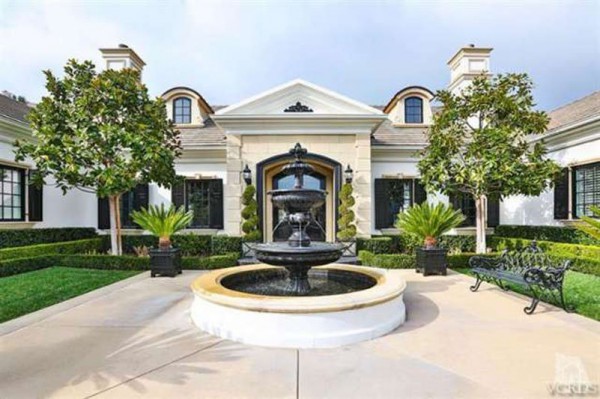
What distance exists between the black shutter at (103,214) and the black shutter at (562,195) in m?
17.0

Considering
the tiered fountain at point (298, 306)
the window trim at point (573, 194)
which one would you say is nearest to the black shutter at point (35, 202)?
the tiered fountain at point (298, 306)

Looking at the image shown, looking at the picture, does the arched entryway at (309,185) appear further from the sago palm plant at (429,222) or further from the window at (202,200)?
the sago palm plant at (429,222)

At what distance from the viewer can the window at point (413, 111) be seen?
621 inches

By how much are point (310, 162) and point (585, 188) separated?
30.9 ft

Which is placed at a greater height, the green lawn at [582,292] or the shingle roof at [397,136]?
the shingle roof at [397,136]

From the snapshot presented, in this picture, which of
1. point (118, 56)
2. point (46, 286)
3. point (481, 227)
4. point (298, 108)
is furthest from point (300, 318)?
point (118, 56)

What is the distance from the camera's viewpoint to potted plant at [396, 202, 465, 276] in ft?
30.6

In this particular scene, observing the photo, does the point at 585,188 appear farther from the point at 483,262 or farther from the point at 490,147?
the point at 483,262

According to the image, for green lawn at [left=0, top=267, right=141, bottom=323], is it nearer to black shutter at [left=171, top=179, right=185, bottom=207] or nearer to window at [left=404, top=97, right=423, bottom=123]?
black shutter at [left=171, top=179, right=185, bottom=207]

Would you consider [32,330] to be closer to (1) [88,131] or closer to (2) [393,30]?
(1) [88,131]

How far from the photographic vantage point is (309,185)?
45.9 ft

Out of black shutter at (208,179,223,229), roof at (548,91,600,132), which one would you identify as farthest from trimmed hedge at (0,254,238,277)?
roof at (548,91,600,132)

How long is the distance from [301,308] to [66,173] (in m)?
9.39

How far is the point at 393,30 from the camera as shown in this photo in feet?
27.6
